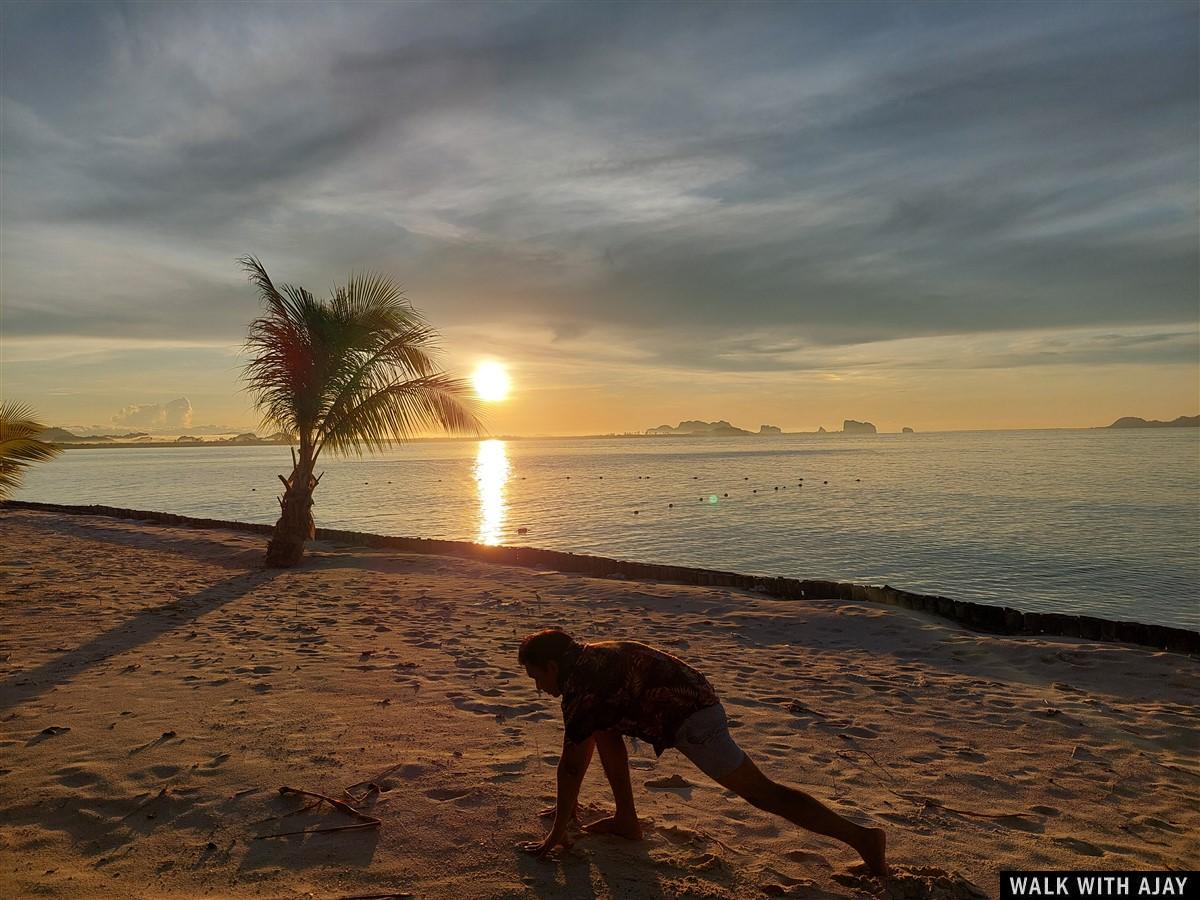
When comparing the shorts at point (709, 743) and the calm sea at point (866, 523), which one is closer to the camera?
the shorts at point (709, 743)

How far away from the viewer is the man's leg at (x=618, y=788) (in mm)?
4109

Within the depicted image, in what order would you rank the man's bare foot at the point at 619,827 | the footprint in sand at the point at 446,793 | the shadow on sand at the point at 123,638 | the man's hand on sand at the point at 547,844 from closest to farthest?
the man's hand on sand at the point at 547,844
the man's bare foot at the point at 619,827
the footprint in sand at the point at 446,793
the shadow on sand at the point at 123,638

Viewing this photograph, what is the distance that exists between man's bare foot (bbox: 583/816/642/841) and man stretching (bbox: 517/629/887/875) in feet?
2.06

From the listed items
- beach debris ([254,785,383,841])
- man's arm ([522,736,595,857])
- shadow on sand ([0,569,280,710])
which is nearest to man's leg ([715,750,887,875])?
man's arm ([522,736,595,857])

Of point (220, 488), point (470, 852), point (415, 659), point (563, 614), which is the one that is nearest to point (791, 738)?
point (470, 852)

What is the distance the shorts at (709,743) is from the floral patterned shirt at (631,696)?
46 millimetres

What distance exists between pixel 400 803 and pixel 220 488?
63.7m

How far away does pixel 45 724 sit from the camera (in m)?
5.96

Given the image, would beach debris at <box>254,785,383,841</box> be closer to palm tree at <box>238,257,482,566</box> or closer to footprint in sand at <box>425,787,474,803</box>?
footprint in sand at <box>425,787,474,803</box>

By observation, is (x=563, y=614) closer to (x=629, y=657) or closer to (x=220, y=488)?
(x=629, y=657)

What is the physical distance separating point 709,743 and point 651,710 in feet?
1.13

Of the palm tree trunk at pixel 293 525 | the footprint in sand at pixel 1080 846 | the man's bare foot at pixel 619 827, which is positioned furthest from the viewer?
the palm tree trunk at pixel 293 525

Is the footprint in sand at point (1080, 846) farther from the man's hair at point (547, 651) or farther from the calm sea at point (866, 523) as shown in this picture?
the calm sea at point (866, 523)

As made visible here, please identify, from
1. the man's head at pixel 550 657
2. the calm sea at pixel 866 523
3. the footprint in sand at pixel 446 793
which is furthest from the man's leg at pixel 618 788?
the calm sea at pixel 866 523
